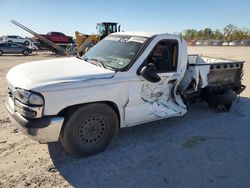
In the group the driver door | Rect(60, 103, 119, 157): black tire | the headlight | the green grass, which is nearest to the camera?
the headlight

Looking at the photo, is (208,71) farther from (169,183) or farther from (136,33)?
(169,183)

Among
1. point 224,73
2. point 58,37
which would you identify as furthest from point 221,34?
point 224,73

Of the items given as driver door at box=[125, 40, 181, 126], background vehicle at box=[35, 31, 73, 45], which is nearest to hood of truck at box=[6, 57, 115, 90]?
driver door at box=[125, 40, 181, 126]

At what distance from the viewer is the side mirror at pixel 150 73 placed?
4383 millimetres

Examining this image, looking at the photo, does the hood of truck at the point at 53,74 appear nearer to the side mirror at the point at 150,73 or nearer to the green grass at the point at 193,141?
the side mirror at the point at 150,73

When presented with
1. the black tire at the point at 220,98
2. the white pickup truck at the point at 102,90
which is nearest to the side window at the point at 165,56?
the white pickup truck at the point at 102,90

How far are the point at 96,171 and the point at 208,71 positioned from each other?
3574mm

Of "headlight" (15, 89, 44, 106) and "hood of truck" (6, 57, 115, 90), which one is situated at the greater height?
"hood of truck" (6, 57, 115, 90)

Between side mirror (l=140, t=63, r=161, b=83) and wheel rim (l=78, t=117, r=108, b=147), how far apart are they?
100 cm

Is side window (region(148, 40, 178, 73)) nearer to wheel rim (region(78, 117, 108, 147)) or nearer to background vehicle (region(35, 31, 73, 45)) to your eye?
wheel rim (region(78, 117, 108, 147))

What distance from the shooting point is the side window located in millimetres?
4961

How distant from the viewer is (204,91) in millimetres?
6535

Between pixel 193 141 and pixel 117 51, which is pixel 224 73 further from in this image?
pixel 117 51

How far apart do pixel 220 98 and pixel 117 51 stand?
304cm
